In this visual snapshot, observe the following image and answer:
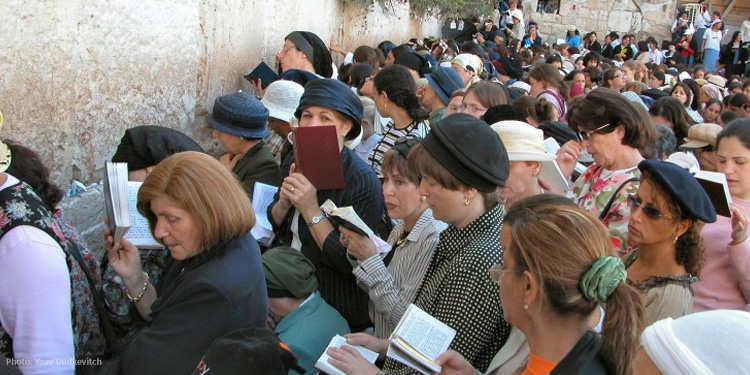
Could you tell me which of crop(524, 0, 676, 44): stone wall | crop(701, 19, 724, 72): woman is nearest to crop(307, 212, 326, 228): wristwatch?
crop(701, 19, 724, 72): woman

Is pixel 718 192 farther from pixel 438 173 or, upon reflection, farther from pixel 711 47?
pixel 711 47

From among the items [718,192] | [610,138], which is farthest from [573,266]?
[610,138]

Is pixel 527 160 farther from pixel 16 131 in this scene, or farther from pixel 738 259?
pixel 16 131

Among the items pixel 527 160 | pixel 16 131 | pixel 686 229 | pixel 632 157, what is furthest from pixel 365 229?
pixel 16 131

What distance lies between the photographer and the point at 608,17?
2352 centimetres

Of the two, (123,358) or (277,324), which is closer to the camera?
(123,358)

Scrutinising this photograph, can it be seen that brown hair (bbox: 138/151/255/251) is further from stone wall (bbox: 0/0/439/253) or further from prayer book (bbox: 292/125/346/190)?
stone wall (bbox: 0/0/439/253)

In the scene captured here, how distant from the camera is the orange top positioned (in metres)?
2.02

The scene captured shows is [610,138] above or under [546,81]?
above

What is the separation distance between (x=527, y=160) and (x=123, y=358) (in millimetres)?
2126

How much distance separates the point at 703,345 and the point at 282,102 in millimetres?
3574

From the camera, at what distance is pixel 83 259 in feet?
8.78

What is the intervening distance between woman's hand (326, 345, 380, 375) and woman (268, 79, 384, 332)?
79 centimetres

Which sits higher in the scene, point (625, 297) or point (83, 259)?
point (625, 297)
